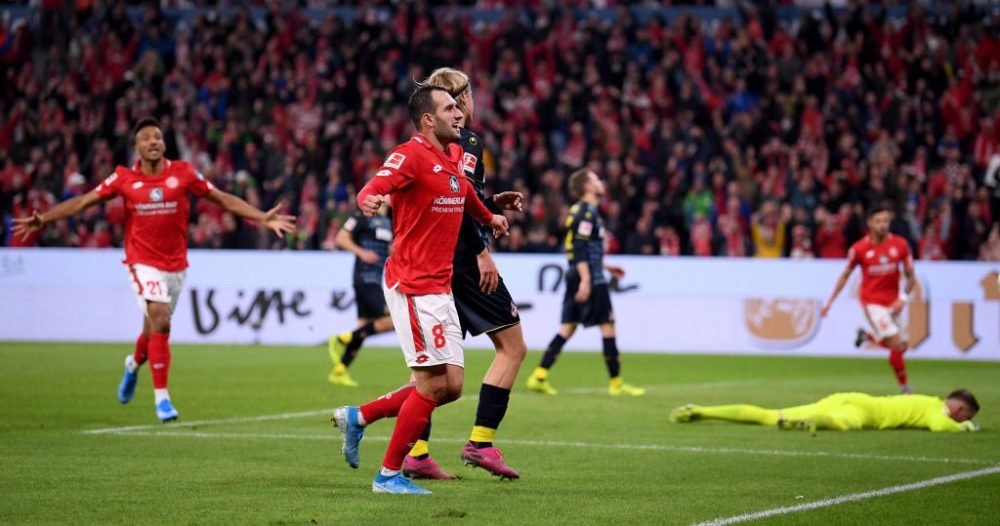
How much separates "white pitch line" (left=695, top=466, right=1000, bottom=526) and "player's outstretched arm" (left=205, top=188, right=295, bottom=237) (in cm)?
468

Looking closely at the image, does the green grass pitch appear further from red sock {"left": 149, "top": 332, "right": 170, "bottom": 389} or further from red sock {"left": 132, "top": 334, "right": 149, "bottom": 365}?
red sock {"left": 132, "top": 334, "right": 149, "bottom": 365}

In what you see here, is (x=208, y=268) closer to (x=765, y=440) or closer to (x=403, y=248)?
(x=765, y=440)

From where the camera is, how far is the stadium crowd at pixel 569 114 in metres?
24.8

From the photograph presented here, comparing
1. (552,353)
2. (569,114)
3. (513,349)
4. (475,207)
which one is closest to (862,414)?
(513,349)

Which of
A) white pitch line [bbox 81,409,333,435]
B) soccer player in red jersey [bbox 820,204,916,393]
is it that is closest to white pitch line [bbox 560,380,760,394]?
soccer player in red jersey [bbox 820,204,916,393]

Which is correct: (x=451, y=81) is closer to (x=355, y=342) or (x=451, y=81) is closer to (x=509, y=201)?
(x=509, y=201)

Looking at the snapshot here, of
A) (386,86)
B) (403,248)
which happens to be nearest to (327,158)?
(386,86)

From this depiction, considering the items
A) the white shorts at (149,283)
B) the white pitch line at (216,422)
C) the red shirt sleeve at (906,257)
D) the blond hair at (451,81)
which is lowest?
the white pitch line at (216,422)

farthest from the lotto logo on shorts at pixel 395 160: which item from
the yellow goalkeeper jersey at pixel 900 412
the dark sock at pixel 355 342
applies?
the dark sock at pixel 355 342

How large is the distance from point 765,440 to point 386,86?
1933 cm

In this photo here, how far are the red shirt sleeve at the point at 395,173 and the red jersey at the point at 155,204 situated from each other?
17.0ft

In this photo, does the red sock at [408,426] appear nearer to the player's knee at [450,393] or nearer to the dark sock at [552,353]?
the player's knee at [450,393]

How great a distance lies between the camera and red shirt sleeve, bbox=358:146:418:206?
7.40 meters

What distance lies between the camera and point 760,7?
28.9 meters
